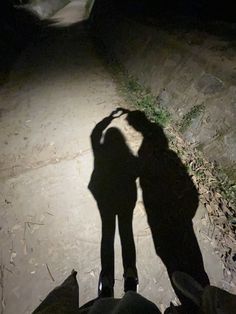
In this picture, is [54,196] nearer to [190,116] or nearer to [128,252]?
[128,252]

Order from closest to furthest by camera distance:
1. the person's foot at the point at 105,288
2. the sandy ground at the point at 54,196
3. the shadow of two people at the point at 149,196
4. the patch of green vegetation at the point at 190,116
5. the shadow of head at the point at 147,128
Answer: the person's foot at the point at 105,288 < the sandy ground at the point at 54,196 < the shadow of two people at the point at 149,196 < the patch of green vegetation at the point at 190,116 < the shadow of head at the point at 147,128

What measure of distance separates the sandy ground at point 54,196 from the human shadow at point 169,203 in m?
0.12

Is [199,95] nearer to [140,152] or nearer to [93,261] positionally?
[140,152]

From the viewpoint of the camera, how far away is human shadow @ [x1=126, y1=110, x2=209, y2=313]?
3498 mm

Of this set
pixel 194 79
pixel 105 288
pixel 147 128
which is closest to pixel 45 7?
pixel 194 79

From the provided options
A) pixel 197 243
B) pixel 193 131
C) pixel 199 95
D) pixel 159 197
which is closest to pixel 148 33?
pixel 199 95

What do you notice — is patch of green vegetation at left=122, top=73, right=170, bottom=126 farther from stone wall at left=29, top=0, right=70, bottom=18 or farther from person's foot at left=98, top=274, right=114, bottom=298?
stone wall at left=29, top=0, right=70, bottom=18

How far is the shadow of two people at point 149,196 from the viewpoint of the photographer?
11.7 ft

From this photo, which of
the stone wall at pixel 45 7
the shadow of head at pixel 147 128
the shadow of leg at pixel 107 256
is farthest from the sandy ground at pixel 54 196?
the stone wall at pixel 45 7

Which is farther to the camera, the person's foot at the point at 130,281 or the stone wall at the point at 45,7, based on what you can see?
the stone wall at the point at 45,7

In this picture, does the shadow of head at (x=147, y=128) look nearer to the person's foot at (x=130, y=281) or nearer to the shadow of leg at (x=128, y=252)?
the shadow of leg at (x=128, y=252)

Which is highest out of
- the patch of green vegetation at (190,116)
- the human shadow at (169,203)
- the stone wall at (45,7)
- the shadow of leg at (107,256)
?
the patch of green vegetation at (190,116)

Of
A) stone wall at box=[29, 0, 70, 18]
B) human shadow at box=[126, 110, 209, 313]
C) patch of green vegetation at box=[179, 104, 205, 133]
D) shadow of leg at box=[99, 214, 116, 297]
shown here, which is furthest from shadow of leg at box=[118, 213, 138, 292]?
stone wall at box=[29, 0, 70, 18]

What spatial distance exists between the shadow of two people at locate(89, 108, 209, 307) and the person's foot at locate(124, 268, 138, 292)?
0.05 m
